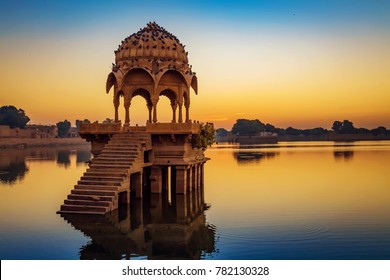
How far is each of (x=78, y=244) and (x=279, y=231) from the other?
6.73 metres

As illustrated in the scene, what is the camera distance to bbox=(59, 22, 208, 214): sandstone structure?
19812 mm

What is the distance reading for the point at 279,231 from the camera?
1570 centimetres

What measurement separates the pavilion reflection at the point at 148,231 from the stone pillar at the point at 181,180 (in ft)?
7.37

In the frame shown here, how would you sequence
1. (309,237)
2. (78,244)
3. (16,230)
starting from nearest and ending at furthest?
(78,244) < (309,237) < (16,230)

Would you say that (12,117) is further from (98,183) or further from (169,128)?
(98,183)

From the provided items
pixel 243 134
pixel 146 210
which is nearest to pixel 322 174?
pixel 146 210

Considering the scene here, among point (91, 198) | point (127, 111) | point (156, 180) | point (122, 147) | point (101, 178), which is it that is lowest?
point (91, 198)

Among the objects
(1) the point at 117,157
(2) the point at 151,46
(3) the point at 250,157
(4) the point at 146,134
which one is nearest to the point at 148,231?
(1) the point at 117,157

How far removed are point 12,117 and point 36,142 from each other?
27.5ft

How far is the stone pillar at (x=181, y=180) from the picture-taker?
23.8m

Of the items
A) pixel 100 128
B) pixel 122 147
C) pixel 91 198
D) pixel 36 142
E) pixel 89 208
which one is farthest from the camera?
pixel 36 142

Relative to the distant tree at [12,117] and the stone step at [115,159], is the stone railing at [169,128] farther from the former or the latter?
the distant tree at [12,117]

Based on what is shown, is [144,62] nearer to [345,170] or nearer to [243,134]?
[345,170]

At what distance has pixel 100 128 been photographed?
23.8 meters
